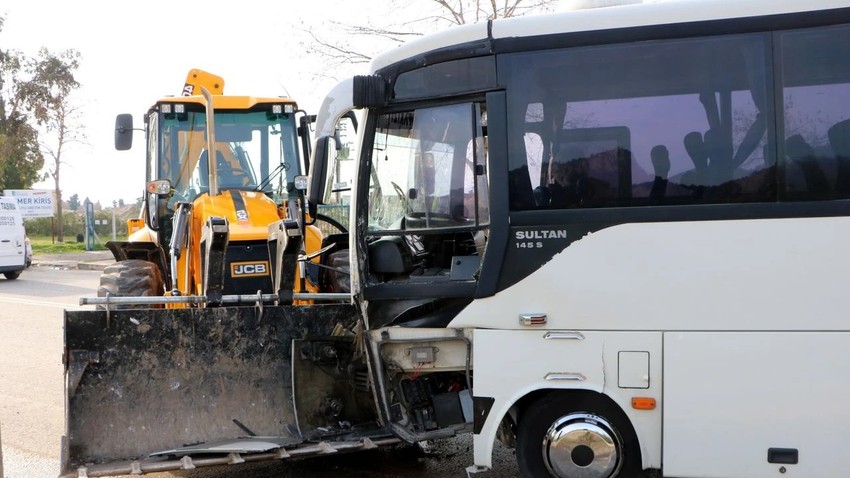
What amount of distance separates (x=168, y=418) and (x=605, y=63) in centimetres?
390

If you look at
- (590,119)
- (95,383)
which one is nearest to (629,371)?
(590,119)

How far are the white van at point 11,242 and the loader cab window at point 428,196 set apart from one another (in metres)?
20.4

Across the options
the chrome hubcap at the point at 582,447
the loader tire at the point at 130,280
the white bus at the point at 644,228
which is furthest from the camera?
the loader tire at the point at 130,280

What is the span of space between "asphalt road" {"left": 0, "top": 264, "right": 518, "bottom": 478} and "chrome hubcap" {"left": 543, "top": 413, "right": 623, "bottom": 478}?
1.05m

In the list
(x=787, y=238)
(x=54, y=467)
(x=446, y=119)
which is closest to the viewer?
(x=787, y=238)

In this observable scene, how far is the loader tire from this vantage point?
868 cm

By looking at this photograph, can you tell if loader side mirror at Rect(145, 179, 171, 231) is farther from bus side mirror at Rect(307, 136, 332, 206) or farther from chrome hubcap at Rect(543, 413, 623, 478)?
chrome hubcap at Rect(543, 413, 623, 478)

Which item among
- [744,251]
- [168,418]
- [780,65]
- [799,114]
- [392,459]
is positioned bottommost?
[392,459]

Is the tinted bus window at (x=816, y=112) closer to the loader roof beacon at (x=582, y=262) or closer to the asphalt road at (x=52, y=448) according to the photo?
the loader roof beacon at (x=582, y=262)

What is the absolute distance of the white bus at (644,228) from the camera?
4922 mm

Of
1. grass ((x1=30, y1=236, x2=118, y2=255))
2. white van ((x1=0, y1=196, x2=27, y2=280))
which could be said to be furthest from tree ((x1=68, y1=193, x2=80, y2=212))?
white van ((x1=0, y1=196, x2=27, y2=280))

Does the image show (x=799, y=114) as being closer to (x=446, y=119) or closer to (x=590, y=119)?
(x=590, y=119)

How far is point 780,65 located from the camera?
499 cm

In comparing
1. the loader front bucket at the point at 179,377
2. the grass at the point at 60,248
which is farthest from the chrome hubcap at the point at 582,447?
the grass at the point at 60,248
